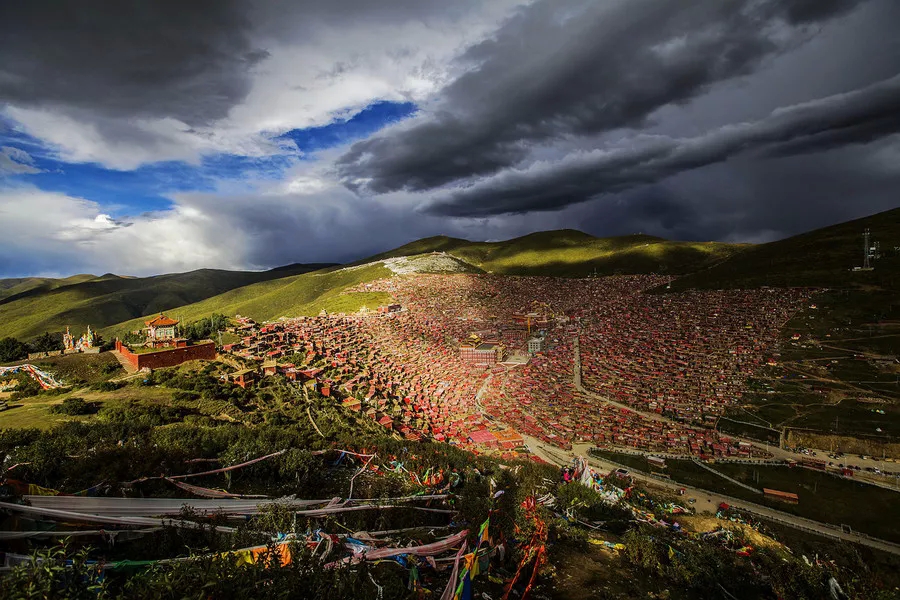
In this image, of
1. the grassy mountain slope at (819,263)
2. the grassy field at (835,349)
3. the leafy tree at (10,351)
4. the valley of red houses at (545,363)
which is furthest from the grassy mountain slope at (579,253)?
the leafy tree at (10,351)

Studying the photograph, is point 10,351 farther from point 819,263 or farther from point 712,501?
point 819,263

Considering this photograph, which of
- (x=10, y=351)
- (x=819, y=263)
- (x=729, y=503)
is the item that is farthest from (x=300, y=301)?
(x=819, y=263)

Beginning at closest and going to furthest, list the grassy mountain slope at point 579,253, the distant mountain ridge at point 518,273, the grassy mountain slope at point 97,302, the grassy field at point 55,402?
the grassy field at point 55,402 < the distant mountain ridge at point 518,273 < the grassy mountain slope at point 97,302 < the grassy mountain slope at point 579,253

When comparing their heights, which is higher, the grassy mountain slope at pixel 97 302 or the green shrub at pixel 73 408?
the grassy mountain slope at pixel 97 302

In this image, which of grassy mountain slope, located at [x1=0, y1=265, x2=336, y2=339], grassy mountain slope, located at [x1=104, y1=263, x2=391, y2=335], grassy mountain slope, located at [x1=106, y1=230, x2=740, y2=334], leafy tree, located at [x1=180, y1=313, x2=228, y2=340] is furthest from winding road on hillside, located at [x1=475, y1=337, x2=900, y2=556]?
grassy mountain slope, located at [x1=0, y1=265, x2=336, y2=339]

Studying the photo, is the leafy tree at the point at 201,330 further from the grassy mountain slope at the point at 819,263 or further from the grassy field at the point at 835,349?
the grassy mountain slope at the point at 819,263
